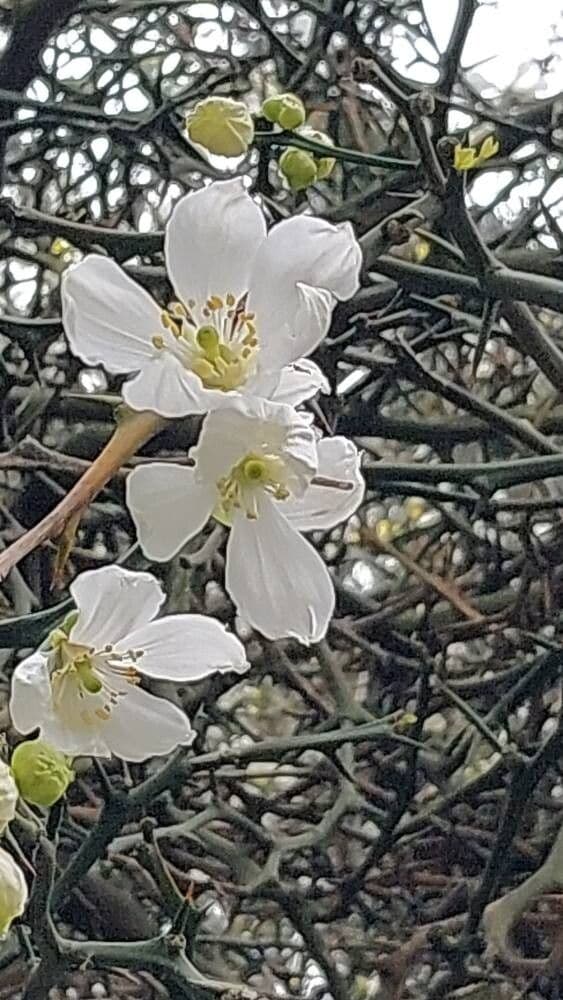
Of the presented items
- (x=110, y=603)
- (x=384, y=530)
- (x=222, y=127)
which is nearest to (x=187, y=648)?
(x=110, y=603)

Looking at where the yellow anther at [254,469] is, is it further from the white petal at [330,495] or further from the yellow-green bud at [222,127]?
the yellow-green bud at [222,127]

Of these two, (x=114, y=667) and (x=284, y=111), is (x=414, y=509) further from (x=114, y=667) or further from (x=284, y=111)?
(x=114, y=667)

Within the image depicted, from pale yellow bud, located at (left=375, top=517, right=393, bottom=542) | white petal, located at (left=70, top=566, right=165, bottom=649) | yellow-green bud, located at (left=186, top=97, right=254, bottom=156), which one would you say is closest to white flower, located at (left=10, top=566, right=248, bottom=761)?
white petal, located at (left=70, top=566, right=165, bottom=649)

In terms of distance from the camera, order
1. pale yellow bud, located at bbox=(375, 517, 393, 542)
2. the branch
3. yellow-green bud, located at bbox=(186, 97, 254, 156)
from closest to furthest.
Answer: the branch < yellow-green bud, located at bbox=(186, 97, 254, 156) < pale yellow bud, located at bbox=(375, 517, 393, 542)

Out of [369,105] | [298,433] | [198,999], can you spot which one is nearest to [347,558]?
[369,105]

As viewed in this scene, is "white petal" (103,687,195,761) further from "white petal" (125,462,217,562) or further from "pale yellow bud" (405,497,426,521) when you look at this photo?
"pale yellow bud" (405,497,426,521)

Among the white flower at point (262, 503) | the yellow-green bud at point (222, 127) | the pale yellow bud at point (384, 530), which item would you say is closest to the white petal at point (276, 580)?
the white flower at point (262, 503)

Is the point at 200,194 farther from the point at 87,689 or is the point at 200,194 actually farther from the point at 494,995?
the point at 494,995
